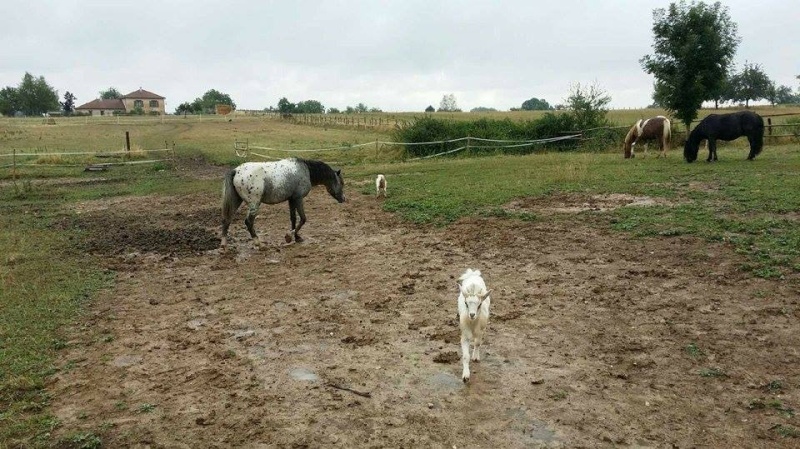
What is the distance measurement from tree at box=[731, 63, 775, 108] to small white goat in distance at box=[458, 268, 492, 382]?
79.5 metres

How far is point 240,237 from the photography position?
11312 millimetres

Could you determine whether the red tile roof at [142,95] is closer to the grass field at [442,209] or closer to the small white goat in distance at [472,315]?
the grass field at [442,209]

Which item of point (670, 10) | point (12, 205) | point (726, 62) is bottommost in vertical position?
point (12, 205)

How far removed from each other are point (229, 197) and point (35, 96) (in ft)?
384

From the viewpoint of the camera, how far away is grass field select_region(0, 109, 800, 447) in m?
6.00

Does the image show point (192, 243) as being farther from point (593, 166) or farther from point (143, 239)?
point (593, 166)

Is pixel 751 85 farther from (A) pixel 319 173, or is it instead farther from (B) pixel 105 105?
(B) pixel 105 105

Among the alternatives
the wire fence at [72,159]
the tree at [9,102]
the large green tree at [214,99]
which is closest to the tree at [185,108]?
the large green tree at [214,99]

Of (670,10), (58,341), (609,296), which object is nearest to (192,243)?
(58,341)

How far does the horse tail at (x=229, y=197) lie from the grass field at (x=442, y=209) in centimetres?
235

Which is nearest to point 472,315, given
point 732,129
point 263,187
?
point 263,187

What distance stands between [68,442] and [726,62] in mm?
28492

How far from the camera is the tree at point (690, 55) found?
954 inches

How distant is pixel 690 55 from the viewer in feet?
80.2
